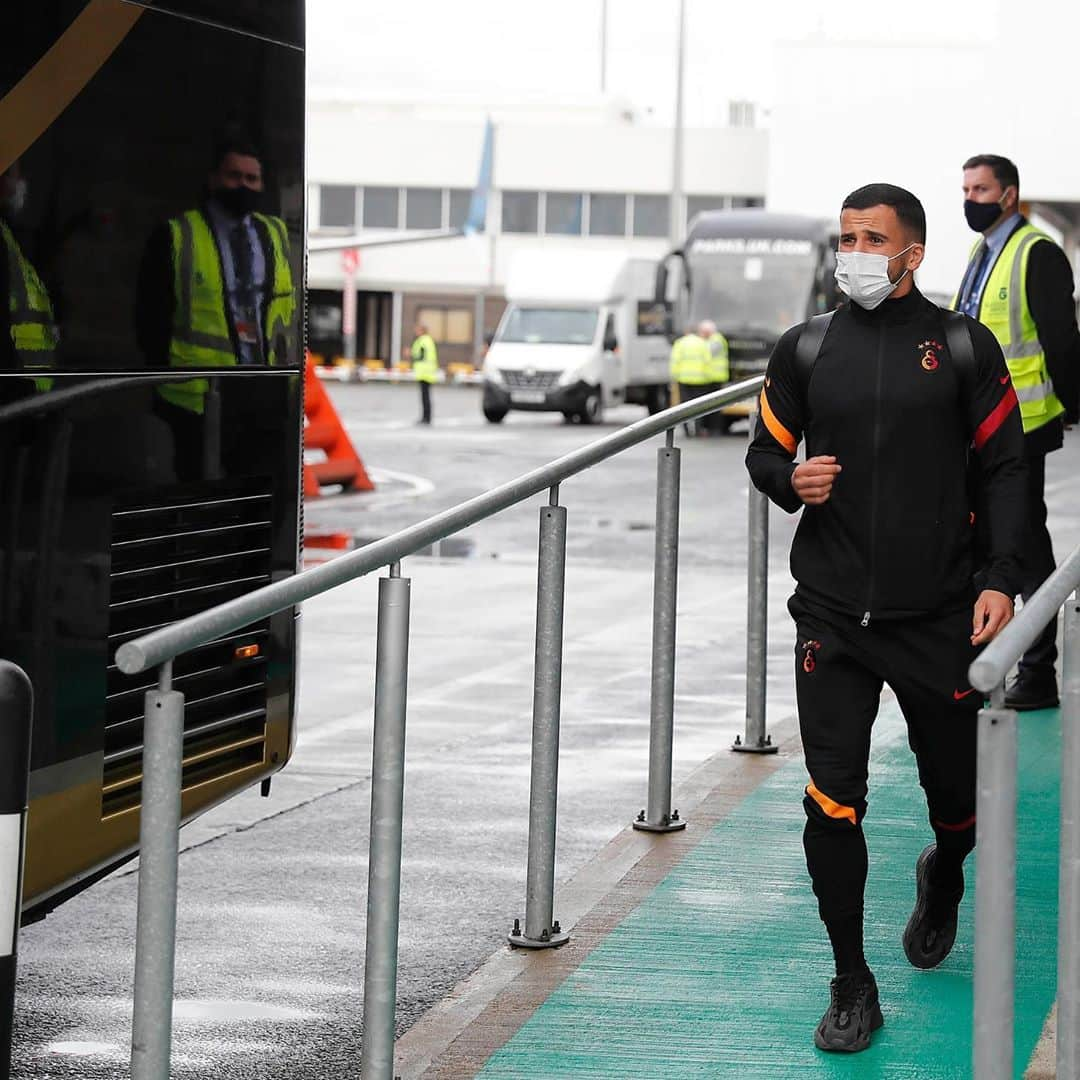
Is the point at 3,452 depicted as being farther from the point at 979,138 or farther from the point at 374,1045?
the point at 979,138

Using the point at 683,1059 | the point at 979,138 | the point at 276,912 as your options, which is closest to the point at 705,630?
the point at 276,912

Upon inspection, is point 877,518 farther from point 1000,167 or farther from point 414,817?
point 414,817

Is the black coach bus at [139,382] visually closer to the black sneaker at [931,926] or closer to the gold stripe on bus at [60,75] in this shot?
the gold stripe on bus at [60,75]

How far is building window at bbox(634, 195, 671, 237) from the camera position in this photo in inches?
2687

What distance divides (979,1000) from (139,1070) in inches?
49.0

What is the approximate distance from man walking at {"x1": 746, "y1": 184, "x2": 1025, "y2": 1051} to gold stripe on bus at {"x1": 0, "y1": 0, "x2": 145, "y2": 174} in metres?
1.51

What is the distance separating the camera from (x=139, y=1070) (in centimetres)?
347

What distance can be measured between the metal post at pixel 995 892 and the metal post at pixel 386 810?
1107 mm

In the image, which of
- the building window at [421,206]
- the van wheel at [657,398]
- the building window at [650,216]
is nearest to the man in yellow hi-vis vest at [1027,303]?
the van wheel at [657,398]

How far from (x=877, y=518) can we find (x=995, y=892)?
4.41 ft

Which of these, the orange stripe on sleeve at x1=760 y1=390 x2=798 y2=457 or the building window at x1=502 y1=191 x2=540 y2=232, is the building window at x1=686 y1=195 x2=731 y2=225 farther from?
the orange stripe on sleeve at x1=760 y1=390 x2=798 y2=457

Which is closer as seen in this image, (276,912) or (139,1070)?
(139,1070)

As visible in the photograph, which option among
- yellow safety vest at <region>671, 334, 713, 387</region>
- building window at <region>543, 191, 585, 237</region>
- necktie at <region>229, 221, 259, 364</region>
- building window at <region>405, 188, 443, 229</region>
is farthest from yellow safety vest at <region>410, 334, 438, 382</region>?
necktie at <region>229, 221, 259, 364</region>

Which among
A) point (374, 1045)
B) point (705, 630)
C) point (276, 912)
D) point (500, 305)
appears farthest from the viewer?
A: point (500, 305)
